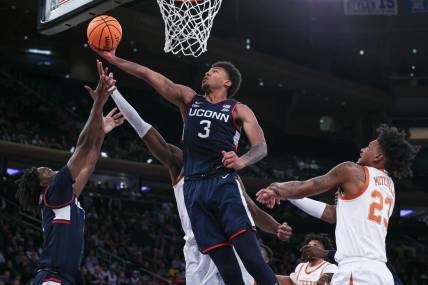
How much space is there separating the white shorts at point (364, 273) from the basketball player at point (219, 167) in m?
0.58

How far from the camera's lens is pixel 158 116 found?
25891mm

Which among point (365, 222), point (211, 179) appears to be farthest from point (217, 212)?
point (365, 222)

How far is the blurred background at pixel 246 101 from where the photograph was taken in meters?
19.8

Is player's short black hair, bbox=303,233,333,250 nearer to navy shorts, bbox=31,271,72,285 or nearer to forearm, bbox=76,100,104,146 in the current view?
forearm, bbox=76,100,104,146

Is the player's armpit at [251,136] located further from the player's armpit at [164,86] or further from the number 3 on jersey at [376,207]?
the number 3 on jersey at [376,207]

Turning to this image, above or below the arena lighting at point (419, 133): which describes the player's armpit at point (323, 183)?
above

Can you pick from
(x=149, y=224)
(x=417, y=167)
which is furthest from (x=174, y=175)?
(x=417, y=167)

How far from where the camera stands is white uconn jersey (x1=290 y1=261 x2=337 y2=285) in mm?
7680

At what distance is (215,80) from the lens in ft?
17.8

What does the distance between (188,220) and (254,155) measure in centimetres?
102

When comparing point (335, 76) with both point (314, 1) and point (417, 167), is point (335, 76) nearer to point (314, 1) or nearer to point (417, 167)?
point (314, 1)

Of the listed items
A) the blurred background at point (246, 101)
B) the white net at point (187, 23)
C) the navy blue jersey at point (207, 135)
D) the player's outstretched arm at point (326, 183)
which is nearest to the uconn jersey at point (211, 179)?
the navy blue jersey at point (207, 135)

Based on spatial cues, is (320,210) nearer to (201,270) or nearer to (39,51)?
(201,270)

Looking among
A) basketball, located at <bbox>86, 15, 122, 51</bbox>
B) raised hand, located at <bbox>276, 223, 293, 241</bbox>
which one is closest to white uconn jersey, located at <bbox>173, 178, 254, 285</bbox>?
raised hand, located at <bbox>276, 223, 293, 241</bbox>
